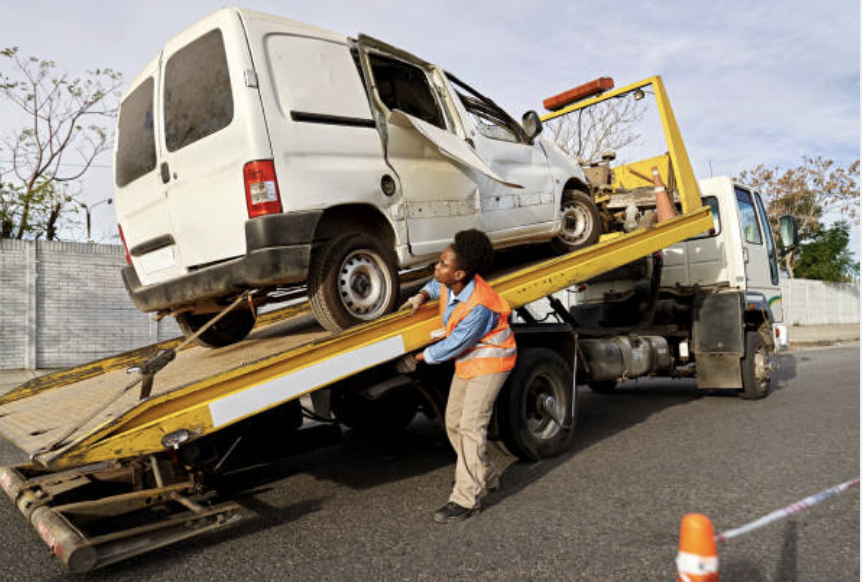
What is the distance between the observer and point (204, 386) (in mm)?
2877

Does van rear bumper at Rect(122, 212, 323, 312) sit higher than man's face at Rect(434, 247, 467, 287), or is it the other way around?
van rear bumper at Rect(122, 212, 323, 312)

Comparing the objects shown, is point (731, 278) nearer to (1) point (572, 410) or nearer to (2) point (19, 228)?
(1) point (572, 410)

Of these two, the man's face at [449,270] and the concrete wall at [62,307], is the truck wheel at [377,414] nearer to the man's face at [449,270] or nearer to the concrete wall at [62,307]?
the man's face at [449,270]

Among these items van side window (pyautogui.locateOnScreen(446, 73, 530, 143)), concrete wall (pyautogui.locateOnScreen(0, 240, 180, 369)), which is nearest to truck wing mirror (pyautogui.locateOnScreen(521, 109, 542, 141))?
van side window (pyautogui.locateOnScreen(446, 73, 530, 143))

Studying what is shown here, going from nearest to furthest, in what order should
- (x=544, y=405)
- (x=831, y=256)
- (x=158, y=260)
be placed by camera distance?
1. (x=158, y=260)
2. (x=544, y=405)
3. (x=831, y=256)

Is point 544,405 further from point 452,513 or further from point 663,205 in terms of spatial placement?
point 663,205

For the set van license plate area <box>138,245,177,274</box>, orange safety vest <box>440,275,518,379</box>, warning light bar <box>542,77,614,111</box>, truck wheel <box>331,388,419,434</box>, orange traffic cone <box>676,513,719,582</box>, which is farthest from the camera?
warning light bar <box>542,77,614,111</box>

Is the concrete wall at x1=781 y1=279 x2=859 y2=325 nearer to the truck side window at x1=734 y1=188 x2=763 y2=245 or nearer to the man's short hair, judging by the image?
the truck side window at x1=734 y1=188 x2=763 y2=245

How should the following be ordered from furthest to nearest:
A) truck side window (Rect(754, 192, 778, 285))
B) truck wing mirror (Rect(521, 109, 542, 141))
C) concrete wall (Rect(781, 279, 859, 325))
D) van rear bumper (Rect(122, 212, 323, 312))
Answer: concrete wall (Rect(781, 279, 859, 325)), truck side window (Rect(754, 192, 778, 285)), truck wing mirror (Rect(521, 109, 542, 141)), van rear bumper (Rect(122, 212, 323, 312))

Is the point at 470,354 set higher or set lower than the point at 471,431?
higher

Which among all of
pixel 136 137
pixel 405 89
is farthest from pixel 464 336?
pixel 136 137

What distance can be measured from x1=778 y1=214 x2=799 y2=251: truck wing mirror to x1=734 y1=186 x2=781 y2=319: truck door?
0.22 metres

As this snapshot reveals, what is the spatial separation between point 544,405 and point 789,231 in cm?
469

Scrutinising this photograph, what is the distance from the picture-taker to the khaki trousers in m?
3.51
